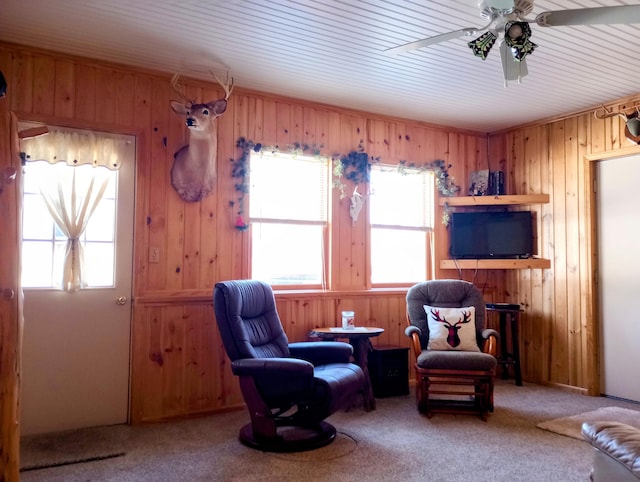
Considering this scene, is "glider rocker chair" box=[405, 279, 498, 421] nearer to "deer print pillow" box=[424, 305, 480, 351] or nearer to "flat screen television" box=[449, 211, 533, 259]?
"deer print pillow" box=[424, 305, 480, 351]

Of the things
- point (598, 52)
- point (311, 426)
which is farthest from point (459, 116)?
point (311, 426)

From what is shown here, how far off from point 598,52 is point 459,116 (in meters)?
1.62

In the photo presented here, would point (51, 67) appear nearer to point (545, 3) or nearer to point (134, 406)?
point (134, 406)

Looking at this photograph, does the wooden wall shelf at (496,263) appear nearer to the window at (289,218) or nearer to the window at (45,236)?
the window at (289,218)

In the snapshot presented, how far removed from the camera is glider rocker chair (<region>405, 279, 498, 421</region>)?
12.6 feet

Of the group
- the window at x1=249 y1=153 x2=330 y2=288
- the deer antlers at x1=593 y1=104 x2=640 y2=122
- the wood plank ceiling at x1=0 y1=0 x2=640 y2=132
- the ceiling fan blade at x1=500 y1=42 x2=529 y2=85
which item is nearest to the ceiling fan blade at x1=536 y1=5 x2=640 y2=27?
the ceiling fan blade at x1=500 y1=42 x2=529 y2=85

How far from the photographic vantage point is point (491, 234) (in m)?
5.22

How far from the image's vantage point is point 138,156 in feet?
12.6

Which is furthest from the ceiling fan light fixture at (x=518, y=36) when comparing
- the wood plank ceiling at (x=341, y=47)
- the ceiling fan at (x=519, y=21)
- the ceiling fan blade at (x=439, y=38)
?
the wood plank ceiling at (x=341, y=47)

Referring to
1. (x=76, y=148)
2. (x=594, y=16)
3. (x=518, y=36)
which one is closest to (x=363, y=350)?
(x=518, y=36)

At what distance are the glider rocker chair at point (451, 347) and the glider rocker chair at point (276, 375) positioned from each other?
2.26 feet

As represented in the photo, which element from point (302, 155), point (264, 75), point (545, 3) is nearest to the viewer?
point (545, 3)

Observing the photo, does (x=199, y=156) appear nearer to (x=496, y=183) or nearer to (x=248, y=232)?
(x=248, y=232)

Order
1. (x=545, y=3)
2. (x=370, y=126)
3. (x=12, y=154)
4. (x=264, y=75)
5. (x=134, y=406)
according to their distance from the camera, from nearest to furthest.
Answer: (x=12, y=154), (x=545, y=3), (x=134, y=406), (x=264, y=75), (x=370, y=126)
